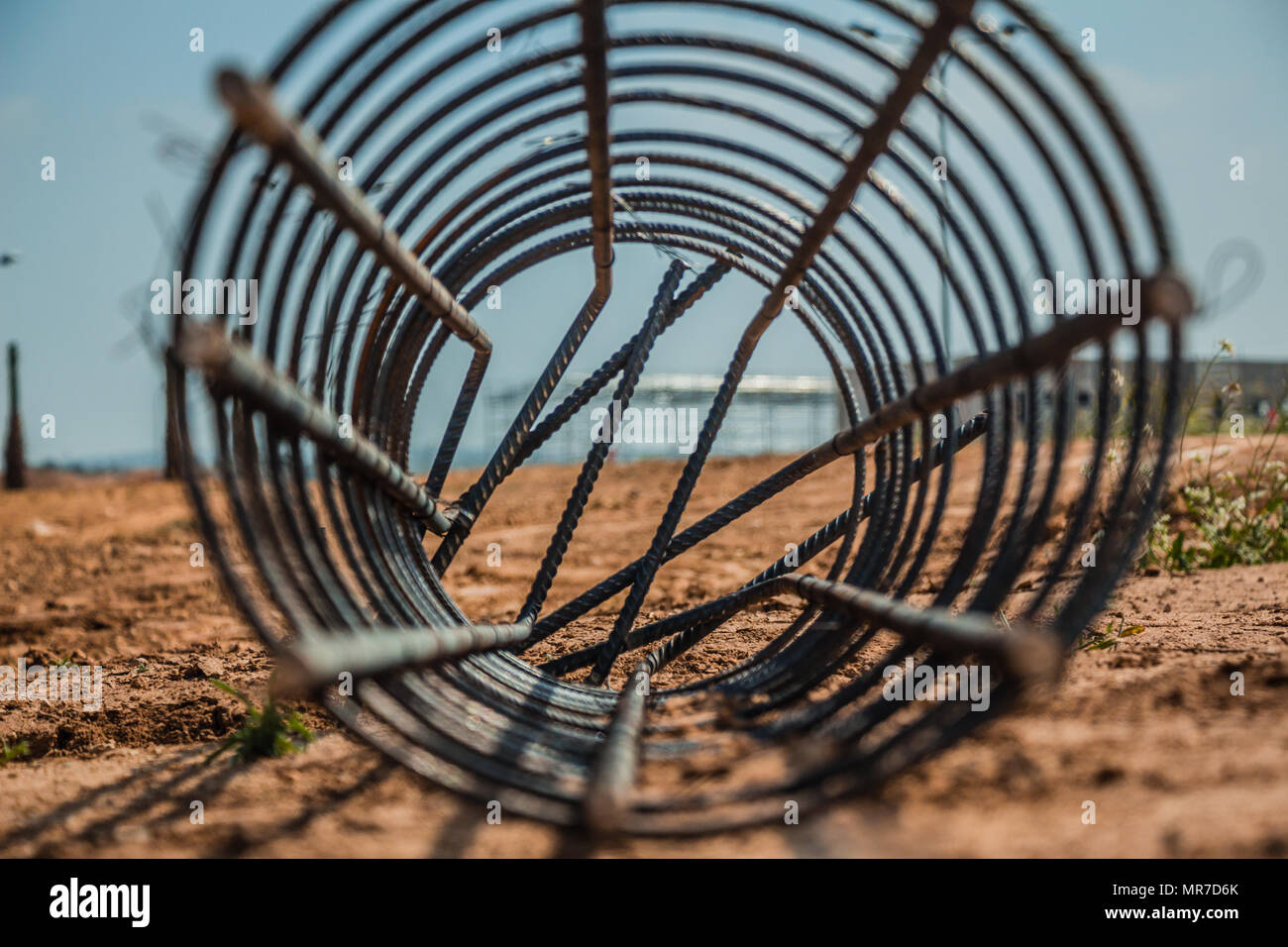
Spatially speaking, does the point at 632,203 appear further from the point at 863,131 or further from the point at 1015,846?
the point at 1015,846

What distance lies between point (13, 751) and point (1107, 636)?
492cm

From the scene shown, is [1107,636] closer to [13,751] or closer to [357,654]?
[357,654]

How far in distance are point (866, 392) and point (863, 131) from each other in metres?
1.28

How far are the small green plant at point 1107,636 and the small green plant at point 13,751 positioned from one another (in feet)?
15.1

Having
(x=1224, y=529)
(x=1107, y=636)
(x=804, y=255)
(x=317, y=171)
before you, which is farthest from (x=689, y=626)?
(x=1224, y=529)

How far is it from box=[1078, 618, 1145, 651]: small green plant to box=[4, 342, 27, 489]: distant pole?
2900 centimetres

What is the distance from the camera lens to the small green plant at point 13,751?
402 centimetres

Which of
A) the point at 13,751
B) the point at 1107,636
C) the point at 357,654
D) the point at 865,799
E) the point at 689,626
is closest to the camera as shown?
the point at 357,654

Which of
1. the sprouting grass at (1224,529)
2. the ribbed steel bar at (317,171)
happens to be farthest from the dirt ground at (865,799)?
the ribbed steel bar at (317,171)

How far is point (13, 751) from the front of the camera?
13.2ft

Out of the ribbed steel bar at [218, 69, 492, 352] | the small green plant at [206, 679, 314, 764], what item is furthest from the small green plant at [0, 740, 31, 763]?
the ribbed steel bar at [218, 69, 492, 352]

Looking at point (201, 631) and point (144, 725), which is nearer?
point (144, 725)
